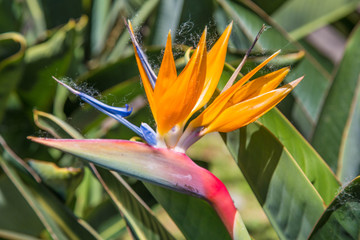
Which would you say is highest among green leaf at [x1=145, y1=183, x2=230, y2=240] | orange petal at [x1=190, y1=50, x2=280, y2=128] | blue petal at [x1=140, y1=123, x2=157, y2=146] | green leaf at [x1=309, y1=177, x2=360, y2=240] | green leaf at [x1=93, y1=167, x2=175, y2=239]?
blue petal at [x1=140, y1=123, x2=157, y2=146]

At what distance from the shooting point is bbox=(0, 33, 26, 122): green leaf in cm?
104

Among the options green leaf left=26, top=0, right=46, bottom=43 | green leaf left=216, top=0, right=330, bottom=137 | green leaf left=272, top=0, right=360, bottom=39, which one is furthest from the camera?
green leaf left=26, top=0, right=46, bottom=43

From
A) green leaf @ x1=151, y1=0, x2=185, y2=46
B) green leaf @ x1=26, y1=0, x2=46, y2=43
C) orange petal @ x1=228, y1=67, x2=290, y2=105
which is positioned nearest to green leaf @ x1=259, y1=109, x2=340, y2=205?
orange petal @ x1=228, y1=67, x2=290, y2=105

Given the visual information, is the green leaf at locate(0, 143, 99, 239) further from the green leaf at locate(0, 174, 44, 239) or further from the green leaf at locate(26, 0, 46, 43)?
the green leaf at locate(26, 0, 46, 43)

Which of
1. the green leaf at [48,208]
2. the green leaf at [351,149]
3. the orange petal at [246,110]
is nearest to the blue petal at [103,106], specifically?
the orange petal at [246,110]

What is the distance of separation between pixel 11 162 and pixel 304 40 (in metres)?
1.02

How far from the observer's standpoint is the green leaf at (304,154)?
74cm

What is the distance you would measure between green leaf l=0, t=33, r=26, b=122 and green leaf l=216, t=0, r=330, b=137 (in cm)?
45

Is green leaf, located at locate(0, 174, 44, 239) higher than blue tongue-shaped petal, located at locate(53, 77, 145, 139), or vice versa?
blue tongue-shaped petal, located at locate(53, 77, 145, 139)

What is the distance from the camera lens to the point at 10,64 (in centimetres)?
104

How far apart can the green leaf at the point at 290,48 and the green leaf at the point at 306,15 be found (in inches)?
15.1

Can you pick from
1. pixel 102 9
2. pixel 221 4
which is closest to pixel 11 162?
pixel 221 4

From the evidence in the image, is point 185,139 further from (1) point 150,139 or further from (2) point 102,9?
(2) point 102,9

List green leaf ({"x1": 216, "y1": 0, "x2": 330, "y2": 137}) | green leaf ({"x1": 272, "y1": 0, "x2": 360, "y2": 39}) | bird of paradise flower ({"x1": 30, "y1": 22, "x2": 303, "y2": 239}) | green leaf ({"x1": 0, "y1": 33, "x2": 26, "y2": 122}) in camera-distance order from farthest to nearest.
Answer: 1. green leaf ({"x1": 272, "y1": 0, "x2": 360, "y2": 39})
2. green leaf ({"x1": 0, "y1": 33, "x2": 26, "y2": 122})
3. green leaf ({"x1": 216, "y1": 0, "x2": 330, "y2": 137})
4. bird of paradise flower ({"x1": 30, "y1": 22, "x2": 303, "y2": 239})
